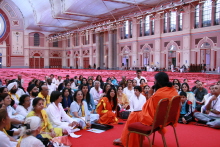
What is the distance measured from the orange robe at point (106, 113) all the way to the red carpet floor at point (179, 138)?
0.37 m

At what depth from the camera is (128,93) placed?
635cm

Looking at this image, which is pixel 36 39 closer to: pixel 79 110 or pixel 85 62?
pixel 85 62

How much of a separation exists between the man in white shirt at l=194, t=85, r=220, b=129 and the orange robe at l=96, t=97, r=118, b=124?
1901mm

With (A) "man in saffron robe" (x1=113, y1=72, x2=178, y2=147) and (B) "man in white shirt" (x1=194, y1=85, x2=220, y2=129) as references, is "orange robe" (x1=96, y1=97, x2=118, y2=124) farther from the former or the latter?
(A) "man in saffron robe" (x1=113, y1=72, x2=178, y2=147)

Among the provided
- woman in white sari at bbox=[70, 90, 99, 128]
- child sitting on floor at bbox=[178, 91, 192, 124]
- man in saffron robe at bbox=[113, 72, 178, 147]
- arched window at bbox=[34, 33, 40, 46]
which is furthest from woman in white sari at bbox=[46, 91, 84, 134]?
arched window at bbox=[34, 33, 40, 46]

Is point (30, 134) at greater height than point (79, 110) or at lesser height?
greater

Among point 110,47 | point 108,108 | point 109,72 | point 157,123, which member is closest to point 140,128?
point 157,123

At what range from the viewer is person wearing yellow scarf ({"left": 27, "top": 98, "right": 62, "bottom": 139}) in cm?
349

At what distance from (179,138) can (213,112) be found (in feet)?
3.97

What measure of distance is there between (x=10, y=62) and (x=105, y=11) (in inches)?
748

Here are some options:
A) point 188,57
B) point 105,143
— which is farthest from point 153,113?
point 188,57

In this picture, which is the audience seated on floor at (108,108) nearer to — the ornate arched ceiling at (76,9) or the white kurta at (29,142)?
the white kurta at (29,142)

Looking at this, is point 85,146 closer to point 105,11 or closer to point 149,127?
point 149,127

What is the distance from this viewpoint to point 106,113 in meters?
4.78
